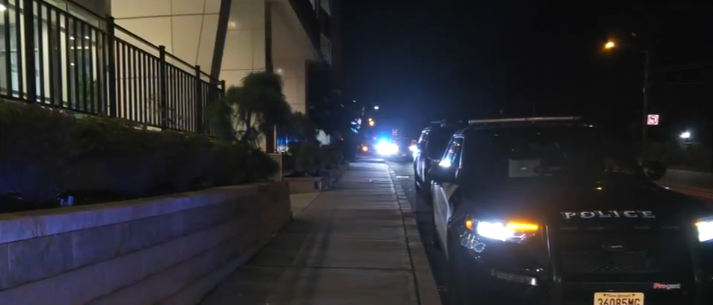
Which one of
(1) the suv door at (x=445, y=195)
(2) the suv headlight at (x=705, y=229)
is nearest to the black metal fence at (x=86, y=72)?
(1) the suv door at (x=445, y=195)

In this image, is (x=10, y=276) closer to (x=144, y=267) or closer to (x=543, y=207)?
(x=144, y=267)

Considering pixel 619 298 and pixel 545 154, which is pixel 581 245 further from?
pixel 545 154

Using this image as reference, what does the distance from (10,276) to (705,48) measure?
41310mm

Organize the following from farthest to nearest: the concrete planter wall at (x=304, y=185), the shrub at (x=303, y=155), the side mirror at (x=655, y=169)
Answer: the shrub at (x=303, y=155)
the concrete planter wall at (x=304, y=185)
the side mirror at (x=655, y=169)

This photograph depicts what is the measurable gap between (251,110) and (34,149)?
272 inches

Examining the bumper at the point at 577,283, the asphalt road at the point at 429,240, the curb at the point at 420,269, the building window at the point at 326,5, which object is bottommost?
the asphalt road at the point at 429,240

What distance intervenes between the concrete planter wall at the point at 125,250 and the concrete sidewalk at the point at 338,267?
0.41 metres

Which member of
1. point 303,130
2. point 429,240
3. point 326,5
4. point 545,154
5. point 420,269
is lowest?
point 429,240

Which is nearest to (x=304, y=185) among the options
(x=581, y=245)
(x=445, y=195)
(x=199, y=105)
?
(x=199, y=105)

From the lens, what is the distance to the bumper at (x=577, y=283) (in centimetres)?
389

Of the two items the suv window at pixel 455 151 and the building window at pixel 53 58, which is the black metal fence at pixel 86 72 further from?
Result: the suv window at pixel 455 151

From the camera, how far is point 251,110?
10625mm

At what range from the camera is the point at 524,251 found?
4.11 meters

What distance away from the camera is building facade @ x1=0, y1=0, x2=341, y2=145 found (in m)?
5.53
